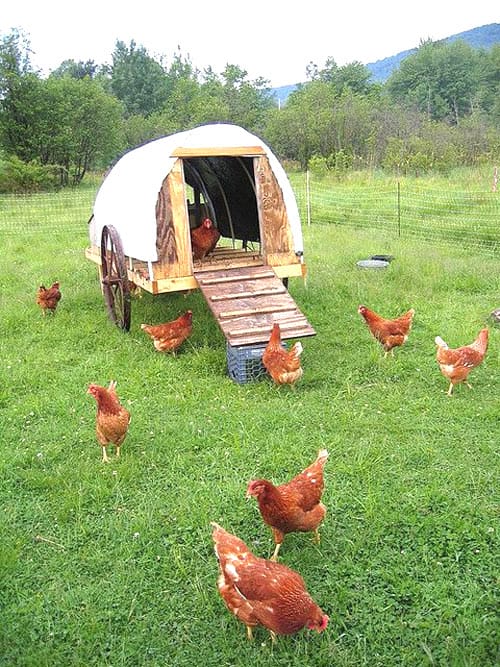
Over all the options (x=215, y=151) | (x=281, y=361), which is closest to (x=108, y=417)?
(x=281, y=361)

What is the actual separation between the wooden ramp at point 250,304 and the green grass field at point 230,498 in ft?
1.62

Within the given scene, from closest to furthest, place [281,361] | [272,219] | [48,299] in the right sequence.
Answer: [281,361] < [272,219] < [48,299]

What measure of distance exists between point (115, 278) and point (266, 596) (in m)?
5.55

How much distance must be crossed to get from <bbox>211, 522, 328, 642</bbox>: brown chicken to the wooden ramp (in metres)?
3.34

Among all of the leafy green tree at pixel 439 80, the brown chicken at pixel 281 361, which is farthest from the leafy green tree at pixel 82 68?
the brown chicken at pixel 281 361

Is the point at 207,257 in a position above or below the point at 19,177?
below

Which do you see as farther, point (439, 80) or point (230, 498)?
point (439, 80)

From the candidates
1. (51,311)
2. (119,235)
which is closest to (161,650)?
(119,235)

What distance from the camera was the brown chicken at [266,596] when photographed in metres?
2.87

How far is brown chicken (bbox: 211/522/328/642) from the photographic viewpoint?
2871 millimetres

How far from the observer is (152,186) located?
7.09 m

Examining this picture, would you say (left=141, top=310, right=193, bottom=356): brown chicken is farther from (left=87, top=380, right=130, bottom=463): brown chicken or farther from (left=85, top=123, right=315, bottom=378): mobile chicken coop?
(left=87, top=380, right=130, bottom=463): brown chicken

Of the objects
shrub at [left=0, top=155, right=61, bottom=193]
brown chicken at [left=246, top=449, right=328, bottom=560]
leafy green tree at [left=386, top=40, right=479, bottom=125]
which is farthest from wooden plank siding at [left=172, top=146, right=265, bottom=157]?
leafy green tree at [left=386, top=40, right=479, bottom=125]

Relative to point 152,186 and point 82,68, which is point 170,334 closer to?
point 152,186
